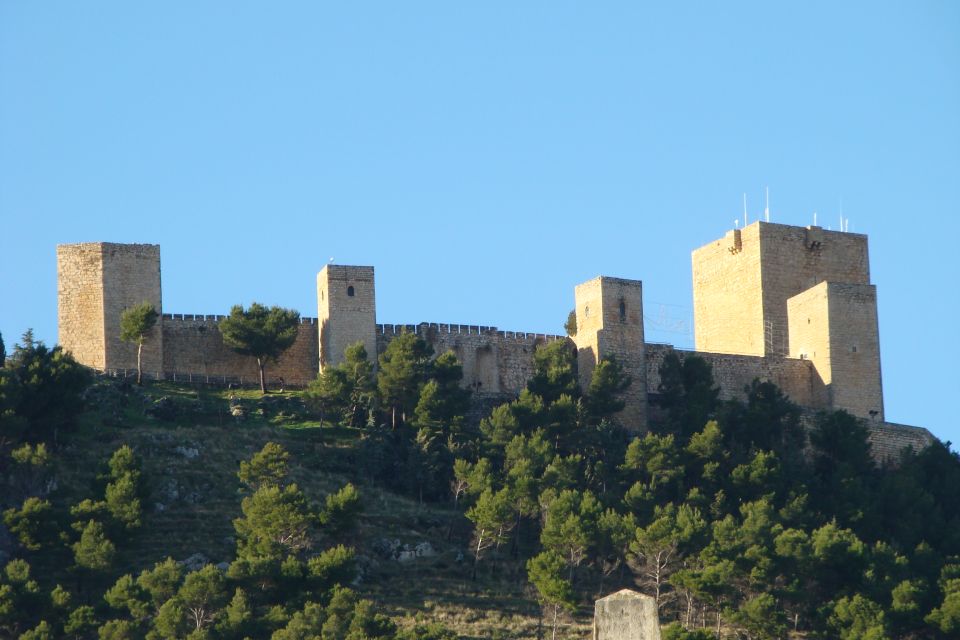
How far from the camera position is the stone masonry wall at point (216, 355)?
40125mm

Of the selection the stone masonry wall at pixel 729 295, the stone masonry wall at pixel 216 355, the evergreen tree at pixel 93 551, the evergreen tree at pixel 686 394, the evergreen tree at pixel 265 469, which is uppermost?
the stone masonry wall at pixel 729 295

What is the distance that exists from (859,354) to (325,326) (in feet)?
39.1

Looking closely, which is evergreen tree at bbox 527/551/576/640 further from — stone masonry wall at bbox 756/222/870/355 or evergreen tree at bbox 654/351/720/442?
stone masonry wall at bbox 756/222/870/355

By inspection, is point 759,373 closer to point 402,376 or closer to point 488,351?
point 488,351

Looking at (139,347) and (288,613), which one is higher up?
(139,347)

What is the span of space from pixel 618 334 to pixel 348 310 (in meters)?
5.86

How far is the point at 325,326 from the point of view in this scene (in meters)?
39.8

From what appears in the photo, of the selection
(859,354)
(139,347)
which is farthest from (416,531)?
(859,354)

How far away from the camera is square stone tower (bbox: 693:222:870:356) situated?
43.5 metres

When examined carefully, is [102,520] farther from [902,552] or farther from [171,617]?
[902,552]

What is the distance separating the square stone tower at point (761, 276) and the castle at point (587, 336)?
1.7 inches

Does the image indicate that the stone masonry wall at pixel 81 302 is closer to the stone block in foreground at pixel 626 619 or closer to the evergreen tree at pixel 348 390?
the evergreen tree at pixel 348 390

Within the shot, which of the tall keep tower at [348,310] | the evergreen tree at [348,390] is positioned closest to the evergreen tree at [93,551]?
the evergreen tree at [348,390]

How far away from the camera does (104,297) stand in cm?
3962
